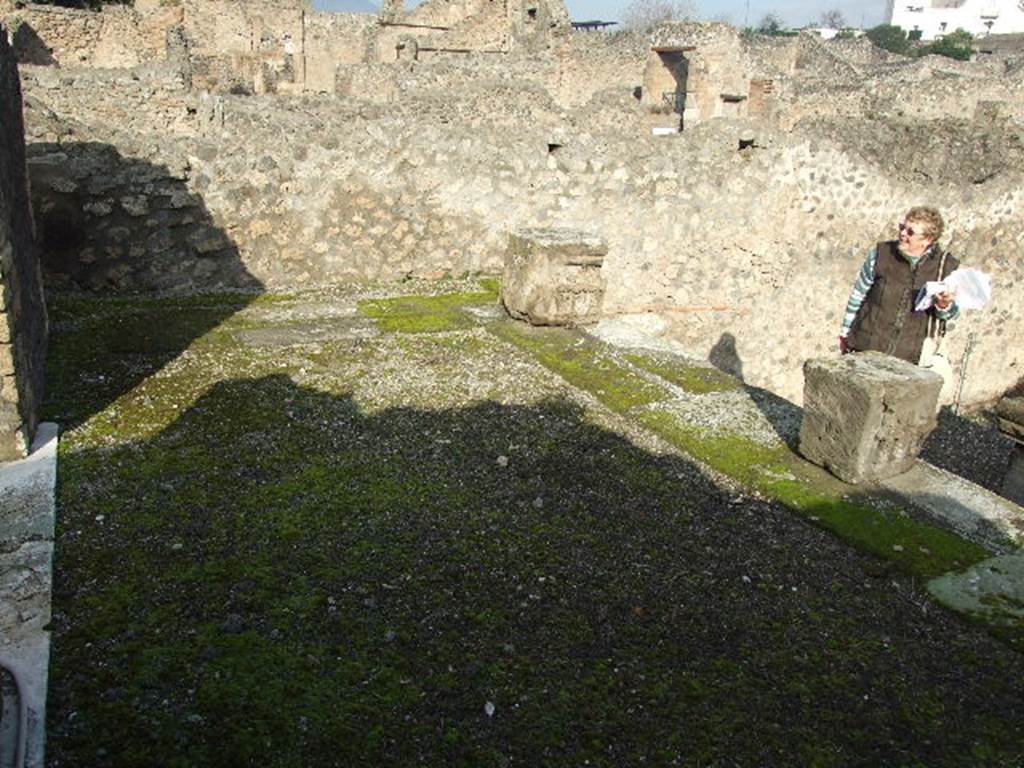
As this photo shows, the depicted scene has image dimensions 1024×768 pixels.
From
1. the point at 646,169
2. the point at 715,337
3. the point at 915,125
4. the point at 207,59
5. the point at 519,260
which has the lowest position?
the point at 715,337

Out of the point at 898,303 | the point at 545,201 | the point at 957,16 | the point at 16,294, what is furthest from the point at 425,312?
the point at 957,16

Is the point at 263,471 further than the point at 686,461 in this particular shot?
No

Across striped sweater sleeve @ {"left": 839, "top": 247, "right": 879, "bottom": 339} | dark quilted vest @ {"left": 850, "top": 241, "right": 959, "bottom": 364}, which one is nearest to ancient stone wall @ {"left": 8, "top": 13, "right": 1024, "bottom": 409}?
striped sweater sleeve @ {"left": 839, "top": 247, "right": 879, "bottom": 339}

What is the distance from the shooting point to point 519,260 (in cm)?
757

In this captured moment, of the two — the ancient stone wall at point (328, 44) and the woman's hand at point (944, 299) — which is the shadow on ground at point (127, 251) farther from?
the ancient stone wall at point (328, 44)

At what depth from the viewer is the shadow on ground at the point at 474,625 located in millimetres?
2908

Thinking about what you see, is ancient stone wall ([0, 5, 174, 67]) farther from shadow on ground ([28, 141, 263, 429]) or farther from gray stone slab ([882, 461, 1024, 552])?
→ gray stone slab ([882, 461, 1024, 552])

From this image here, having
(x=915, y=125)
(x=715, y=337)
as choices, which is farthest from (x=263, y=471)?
(x=915, y=125)

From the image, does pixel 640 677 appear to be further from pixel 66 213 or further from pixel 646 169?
pixel 646 169

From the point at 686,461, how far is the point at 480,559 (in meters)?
1.65

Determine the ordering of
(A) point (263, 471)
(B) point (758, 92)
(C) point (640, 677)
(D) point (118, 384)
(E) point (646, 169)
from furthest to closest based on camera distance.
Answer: (B) point (758, 92) → (E) point (646, 169) → (D) point (118, 384) → (A) point (263, 471) → (C) point (640, 677)

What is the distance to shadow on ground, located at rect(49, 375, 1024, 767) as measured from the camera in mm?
2908

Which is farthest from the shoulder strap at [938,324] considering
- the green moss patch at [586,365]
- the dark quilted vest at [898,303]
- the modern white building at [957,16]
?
the modern white building at [957,16]

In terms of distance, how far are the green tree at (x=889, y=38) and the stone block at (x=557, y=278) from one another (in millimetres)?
66505
